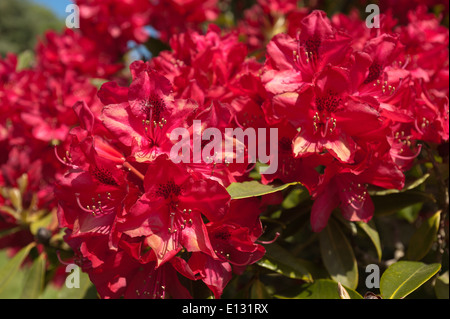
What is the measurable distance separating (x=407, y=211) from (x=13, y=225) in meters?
1.55

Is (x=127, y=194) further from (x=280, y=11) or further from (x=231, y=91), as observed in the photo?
(x=280, y=11)

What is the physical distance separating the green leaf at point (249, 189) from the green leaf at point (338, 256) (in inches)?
14.1


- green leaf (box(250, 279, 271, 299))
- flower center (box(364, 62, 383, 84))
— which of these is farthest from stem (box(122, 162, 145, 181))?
flower center (box(364, 62, 383, 84))

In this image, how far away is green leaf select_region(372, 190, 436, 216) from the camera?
122cm

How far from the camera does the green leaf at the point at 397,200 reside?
1.22 meters

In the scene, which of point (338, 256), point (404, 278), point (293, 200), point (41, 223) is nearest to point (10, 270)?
point (41, 223)

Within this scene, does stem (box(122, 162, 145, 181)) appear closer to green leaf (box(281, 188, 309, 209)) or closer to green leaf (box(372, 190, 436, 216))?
green leaf (box(281, 188, 309, 209))

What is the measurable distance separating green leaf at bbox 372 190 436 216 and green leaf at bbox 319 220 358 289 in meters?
0.14

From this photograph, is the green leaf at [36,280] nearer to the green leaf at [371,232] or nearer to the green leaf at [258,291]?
the green leaf at [258,291]

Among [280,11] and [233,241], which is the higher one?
[280,11]

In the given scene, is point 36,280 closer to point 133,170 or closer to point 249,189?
point 133,170

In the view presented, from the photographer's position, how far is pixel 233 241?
942 millimetres

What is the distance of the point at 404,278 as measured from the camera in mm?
994
